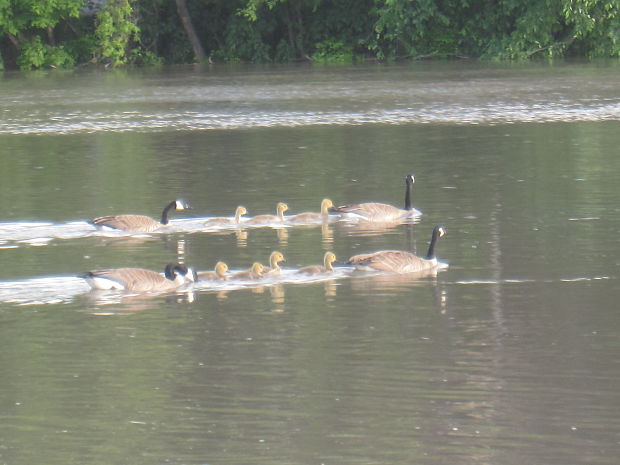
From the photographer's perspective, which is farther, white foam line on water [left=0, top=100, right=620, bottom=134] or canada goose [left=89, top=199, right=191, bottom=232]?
white foam line on water [left=0, top=100, right=620, bottom=134]

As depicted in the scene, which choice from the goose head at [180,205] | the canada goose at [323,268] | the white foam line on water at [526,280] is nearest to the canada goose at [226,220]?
the goose head at [180,205]

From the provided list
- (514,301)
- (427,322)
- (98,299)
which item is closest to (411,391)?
(427,322)

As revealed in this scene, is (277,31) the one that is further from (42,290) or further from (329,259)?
(42,290)

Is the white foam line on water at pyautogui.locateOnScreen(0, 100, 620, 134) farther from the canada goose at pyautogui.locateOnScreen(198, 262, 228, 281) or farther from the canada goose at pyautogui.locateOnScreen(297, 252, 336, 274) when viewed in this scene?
the canada goose at pyautogui.locateOnScreen(198, 262, 228, 281)

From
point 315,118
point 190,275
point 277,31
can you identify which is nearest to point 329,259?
point 190,275

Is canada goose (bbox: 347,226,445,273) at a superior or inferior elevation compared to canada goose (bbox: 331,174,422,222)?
superior

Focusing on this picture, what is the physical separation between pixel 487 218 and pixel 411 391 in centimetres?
842

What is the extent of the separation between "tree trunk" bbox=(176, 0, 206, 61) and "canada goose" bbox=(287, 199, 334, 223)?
54306 mm

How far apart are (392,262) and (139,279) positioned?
2.57 meters

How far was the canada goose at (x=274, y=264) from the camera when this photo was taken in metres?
14.5

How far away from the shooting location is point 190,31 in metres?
73.4

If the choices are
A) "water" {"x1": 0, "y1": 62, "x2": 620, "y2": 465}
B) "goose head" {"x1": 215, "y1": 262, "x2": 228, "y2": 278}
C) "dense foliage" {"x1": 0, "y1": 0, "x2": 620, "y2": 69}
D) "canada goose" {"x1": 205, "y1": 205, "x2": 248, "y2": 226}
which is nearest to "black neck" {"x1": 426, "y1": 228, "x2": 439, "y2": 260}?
"water" {"x1": 0, "y1": 62, "x2": 620, "y2": 465}

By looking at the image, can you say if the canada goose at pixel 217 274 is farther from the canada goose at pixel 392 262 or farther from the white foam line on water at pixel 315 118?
the white foam line on water at pixel 315 118

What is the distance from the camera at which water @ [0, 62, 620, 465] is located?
363 inches
